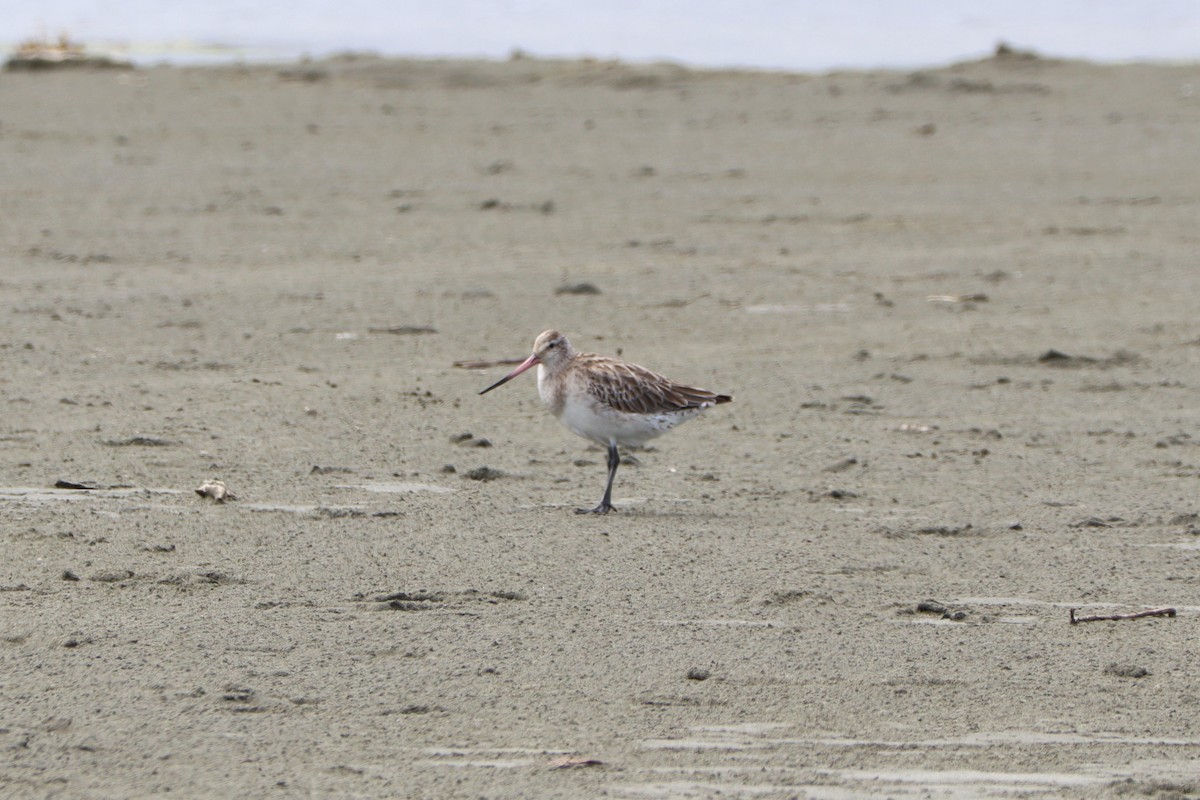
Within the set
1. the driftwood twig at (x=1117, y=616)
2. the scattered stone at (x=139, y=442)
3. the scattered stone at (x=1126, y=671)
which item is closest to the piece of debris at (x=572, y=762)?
the scattered stone at (x=1126, y=671)

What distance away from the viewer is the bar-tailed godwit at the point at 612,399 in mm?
6922

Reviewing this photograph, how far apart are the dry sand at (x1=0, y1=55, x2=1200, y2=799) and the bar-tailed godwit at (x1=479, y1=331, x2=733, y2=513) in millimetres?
260

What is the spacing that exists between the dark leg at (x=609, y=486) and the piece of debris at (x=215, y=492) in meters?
1.27

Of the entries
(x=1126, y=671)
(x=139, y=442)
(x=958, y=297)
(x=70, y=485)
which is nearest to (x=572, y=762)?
(x=1126, y=671)

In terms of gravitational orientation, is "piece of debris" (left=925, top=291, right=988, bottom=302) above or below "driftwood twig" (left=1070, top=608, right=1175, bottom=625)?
above

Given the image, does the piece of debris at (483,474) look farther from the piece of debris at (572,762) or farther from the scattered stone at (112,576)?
the piece of debris at (572,762)

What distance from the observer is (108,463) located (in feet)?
23.1

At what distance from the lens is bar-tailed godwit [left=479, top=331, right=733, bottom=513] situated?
6.92 metres

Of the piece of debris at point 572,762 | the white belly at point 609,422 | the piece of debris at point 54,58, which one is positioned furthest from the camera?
the piece of debris at point 54,58

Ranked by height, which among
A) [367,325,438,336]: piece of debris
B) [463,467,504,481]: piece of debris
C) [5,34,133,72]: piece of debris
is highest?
[5,34,133,72]: piece of debris

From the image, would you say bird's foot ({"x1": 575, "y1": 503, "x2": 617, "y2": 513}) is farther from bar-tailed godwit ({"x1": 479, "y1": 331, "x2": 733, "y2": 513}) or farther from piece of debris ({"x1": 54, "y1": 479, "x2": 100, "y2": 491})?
piece of debris ({"x1": 54, "y1": 479, "x2": 100, "y2": 491})

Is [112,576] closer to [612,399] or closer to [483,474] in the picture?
[483,474]

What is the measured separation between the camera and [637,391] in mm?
6977

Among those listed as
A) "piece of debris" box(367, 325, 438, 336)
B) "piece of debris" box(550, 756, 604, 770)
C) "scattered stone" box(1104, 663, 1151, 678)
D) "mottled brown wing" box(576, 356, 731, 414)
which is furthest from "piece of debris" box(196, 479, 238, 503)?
"scattered stone" box(1104, 663, 1151, 678)
